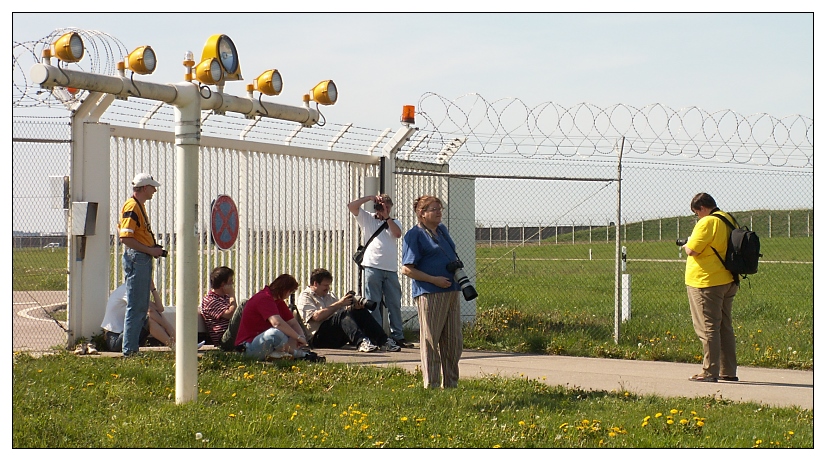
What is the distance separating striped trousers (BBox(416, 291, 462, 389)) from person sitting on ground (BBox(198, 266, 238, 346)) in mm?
2845

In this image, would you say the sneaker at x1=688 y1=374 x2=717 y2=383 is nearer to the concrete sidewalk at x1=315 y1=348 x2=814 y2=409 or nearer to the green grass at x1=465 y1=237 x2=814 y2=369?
the concrete sidewalk at x1=315 y1=348 x2=814 y2=409

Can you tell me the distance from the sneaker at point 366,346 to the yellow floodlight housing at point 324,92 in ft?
9.21

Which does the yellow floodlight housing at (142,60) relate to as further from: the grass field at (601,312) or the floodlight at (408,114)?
the floodlight at (408,114)

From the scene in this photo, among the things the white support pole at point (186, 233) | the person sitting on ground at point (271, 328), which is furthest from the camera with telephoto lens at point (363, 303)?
the white support pole at point (186, 233)

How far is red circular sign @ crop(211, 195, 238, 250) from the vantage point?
33.6 feet

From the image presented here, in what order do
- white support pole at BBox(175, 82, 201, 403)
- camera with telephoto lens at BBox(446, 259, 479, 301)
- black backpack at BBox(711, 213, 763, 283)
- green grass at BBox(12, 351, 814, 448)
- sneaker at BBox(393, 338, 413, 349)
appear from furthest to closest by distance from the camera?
1. sneaker at BBox(393, 338, 413, 349)
2. black backpack at BBox(711, 213, 763, 283)
3. camera with telephoto lens at BBox(446, 259, 479, 301)
4. white support pole at BBox(175, 82, 201, 403)
5. green grass at BBox(12, 351, 814, 448)

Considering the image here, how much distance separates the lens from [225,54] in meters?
7.47

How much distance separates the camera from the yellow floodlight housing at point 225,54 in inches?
290

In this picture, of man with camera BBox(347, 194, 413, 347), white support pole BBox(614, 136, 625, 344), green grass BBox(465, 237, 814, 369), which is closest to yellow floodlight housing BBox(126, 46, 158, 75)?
man with camera BBox(347, 194, 413, 347)

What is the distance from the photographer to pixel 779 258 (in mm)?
28969

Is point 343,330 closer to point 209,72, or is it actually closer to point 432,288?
point 432,288

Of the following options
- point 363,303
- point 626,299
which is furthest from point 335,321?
point 626,299

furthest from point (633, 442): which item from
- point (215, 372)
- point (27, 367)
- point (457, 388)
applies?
point (27, 367)

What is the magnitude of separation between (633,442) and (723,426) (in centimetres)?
85
